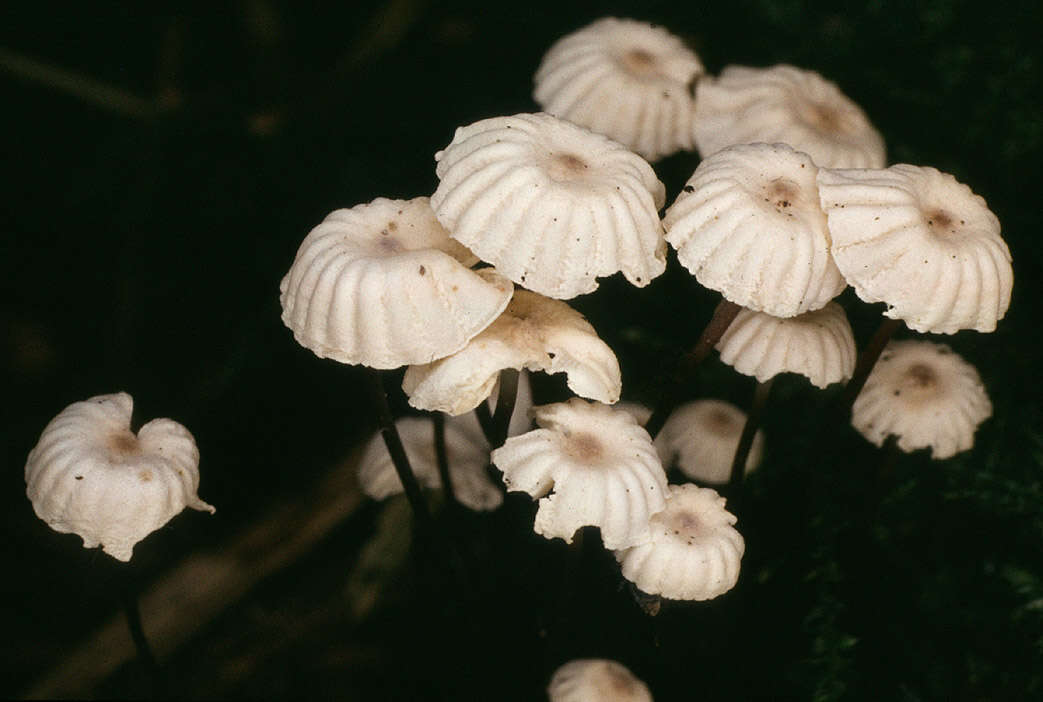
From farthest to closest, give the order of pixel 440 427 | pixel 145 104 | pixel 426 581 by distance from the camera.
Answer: pixel 145 104 < pixel 426 581 < pixel 440 427

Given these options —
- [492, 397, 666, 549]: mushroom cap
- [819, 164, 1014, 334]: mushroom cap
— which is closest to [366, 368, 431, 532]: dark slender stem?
[492, 397, 666, 549]: mushroom cap

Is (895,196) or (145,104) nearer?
(895,196)

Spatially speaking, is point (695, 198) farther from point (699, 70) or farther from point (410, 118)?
point (410, 118)

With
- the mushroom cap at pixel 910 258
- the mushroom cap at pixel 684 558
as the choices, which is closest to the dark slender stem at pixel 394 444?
the mushroom cap at pixel 684 558

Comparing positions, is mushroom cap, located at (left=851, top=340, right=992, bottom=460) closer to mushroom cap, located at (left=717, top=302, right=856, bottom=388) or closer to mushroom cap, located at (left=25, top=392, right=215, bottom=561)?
mushroom cap, located at (left=717, top=302, right=856, bottom=388)

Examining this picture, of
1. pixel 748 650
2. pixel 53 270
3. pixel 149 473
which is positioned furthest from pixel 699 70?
pixel 53 270

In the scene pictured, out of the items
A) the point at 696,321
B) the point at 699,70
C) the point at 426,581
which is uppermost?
the point at 699,70

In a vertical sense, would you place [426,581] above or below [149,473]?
below
